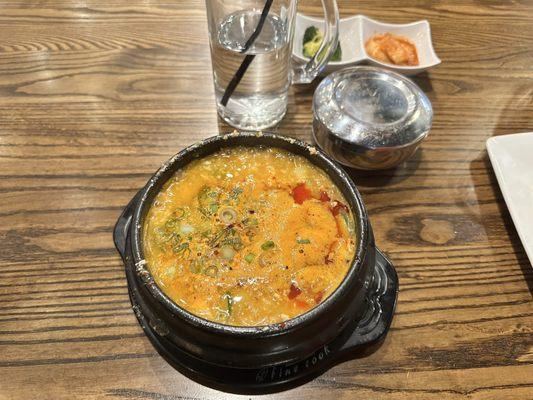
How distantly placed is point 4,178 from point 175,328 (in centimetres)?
99

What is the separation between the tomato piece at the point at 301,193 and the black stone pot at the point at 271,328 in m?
0.08

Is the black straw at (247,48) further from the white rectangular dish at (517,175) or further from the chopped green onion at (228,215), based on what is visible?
the white rectangular dish at (517,175)

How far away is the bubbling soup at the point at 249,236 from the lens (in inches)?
44.1

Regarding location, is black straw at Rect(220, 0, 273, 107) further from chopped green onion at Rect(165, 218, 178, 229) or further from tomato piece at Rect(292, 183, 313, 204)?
chopped green onion at Rect(165, 218, 178, 229)

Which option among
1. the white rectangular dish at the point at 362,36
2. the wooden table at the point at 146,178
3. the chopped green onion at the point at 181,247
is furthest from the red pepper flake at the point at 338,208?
the white rectangular dish at the point at 362,36

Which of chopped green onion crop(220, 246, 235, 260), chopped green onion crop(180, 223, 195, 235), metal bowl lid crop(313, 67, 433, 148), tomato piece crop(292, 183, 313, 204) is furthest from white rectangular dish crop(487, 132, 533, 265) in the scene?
chopped green onion crop(180, 223, 195, 235)

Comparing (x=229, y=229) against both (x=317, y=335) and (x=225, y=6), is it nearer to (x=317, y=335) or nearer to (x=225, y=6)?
(x=317, y=335)

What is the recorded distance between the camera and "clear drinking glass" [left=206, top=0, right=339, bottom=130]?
1.66 meters

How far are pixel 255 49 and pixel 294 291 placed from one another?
941 millimetres

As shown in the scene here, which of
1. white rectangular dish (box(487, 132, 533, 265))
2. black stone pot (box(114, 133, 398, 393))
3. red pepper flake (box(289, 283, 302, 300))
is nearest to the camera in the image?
black stone pot (box(114, 133, 398, 393))

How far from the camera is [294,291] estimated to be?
1136 millimetres

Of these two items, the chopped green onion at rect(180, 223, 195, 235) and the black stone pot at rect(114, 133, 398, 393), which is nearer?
the black stone pot at rect(114, 133, 398, 393)

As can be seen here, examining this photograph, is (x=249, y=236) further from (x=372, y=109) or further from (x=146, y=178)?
(x=372, y=109)

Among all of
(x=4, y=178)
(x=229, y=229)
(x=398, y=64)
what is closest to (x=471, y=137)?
(x=398, y=64)
